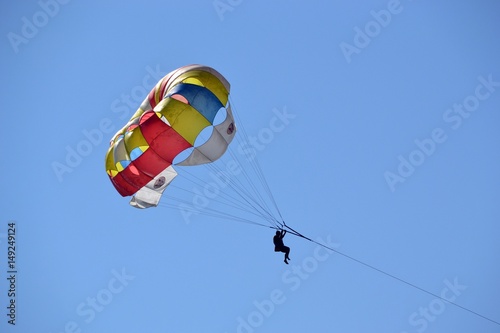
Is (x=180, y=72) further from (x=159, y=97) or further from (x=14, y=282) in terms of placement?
(x=14, y=282)

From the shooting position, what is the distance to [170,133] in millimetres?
25266

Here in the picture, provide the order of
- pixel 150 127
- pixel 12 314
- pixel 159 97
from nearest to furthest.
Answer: pixel 150 127 → pixel 159 97 → pixel 12 314

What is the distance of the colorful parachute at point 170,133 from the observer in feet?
82.6

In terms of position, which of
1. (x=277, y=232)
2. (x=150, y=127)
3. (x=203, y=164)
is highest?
(x=150, y=127)

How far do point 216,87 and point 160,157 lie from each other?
2.77 metres

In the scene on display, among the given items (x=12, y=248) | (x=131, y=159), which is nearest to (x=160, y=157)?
(x=131, y=159)

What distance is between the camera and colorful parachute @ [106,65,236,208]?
25172mm

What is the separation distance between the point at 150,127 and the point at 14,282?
11.3 meters

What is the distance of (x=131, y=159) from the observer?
2567cm

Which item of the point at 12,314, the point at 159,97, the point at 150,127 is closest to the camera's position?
the point at 150,127

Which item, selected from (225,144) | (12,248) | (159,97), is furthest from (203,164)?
(12,248)

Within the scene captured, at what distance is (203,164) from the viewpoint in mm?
26531

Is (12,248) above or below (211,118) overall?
above

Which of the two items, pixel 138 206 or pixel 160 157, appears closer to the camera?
pixel 160 157
